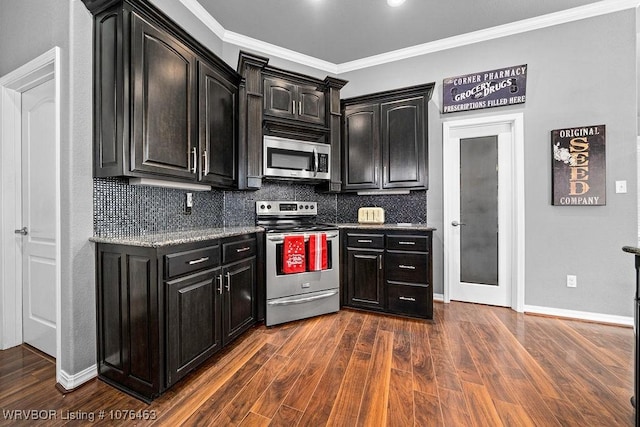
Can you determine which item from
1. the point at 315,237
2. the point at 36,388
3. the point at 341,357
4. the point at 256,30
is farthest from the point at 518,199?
the point at 36,388

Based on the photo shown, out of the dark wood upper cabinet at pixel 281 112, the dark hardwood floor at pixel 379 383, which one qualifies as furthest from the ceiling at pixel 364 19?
the dark hardwood floor at pixel 379 383

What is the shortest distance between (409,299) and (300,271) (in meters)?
1.16

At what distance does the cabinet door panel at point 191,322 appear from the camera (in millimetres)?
1699

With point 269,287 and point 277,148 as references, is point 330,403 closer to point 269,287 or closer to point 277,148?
point 269,287

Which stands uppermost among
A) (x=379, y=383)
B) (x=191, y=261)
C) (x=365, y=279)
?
(x=191, y=261)

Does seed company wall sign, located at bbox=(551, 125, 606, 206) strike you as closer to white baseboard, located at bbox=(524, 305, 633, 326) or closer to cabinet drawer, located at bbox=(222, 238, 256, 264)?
white baseboard, located at bbox=(524, 305, 633, 326)

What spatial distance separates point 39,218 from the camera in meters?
2.18

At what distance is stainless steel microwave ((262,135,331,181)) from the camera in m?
3.01

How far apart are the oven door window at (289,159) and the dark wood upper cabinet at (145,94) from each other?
2.77 ft

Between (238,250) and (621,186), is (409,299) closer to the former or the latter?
(238,250)

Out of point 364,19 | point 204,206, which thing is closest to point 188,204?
point 204,206

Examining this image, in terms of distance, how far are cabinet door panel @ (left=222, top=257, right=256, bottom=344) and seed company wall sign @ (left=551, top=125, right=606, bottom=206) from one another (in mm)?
3188

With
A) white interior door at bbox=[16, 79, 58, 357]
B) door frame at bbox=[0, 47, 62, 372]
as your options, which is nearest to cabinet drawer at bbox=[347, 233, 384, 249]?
white interior door at bbox=[16, 79, 58, 357]

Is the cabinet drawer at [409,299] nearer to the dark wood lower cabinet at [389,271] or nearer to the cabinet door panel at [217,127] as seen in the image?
the dark wood lower cabinet at [389,271]
